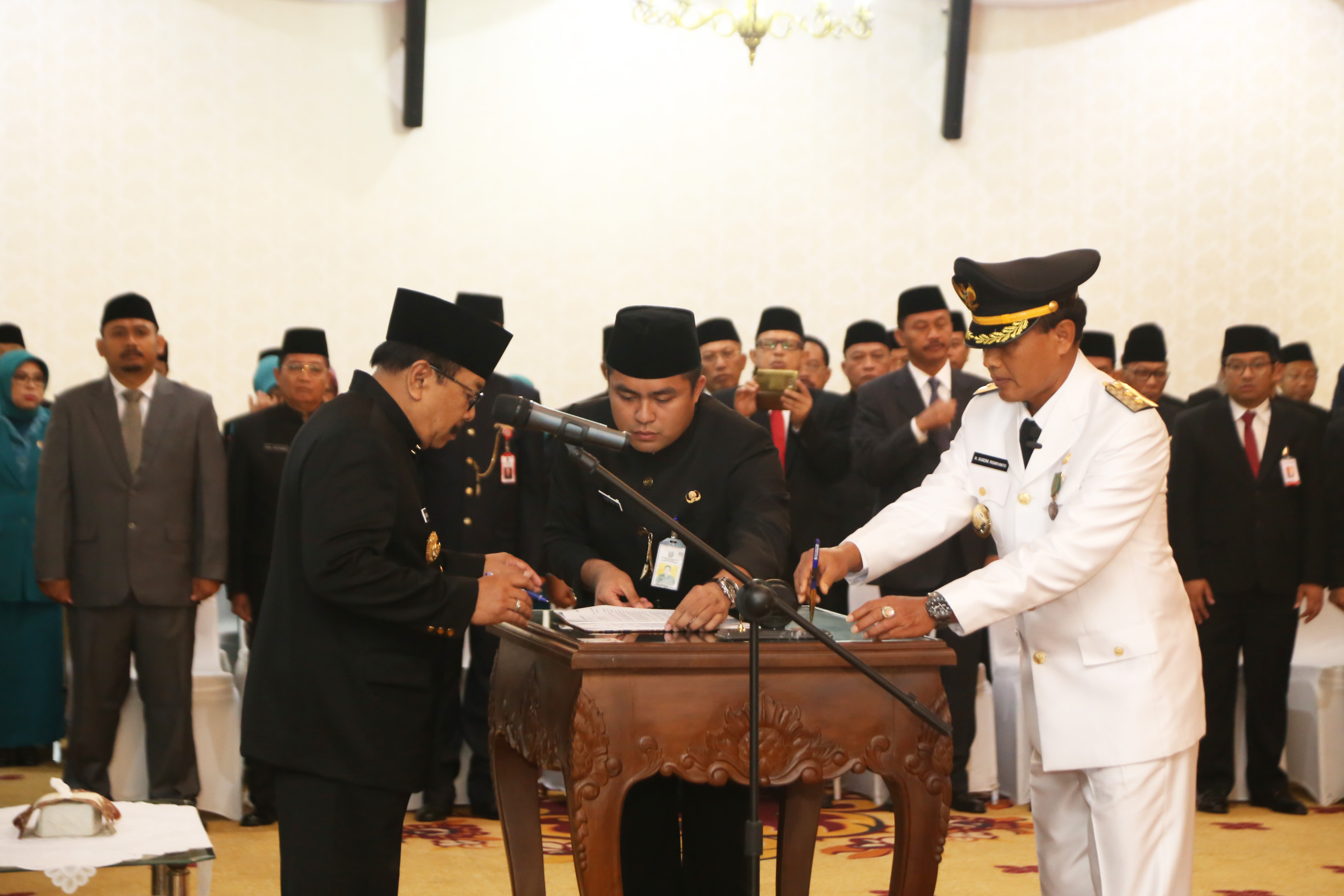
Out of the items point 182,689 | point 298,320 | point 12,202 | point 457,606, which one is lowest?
point 182,689

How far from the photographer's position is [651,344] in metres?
2.99

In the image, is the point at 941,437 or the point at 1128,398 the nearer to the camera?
the point at 1128,398

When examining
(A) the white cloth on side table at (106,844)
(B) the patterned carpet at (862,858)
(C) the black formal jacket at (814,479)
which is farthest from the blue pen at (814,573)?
(C) the black formal jacket at (814,479)

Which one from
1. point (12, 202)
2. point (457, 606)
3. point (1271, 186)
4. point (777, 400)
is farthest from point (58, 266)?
point (1271, 186)

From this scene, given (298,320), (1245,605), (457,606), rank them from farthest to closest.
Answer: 1. (298,320)
2. (1245,605)
3. (457,606)

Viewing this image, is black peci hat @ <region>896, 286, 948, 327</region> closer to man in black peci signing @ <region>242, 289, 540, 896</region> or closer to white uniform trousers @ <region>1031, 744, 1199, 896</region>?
white uniform trousers @ <region>1031, 744, 1199, 896</region>

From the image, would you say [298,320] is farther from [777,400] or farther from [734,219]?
[777,400]

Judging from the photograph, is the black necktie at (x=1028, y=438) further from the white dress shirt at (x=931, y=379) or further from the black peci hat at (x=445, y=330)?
the white dress shirt at (x=931, y=379)

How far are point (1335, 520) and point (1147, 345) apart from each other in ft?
3.71

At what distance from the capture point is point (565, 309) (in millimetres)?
8828

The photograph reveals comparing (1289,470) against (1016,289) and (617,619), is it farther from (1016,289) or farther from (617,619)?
(617,619)

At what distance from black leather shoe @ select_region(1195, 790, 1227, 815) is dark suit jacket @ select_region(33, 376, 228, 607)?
13.6ft

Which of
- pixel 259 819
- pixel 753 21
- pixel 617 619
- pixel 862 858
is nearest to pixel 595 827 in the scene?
pixel 617 619

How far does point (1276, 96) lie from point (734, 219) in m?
3.84
